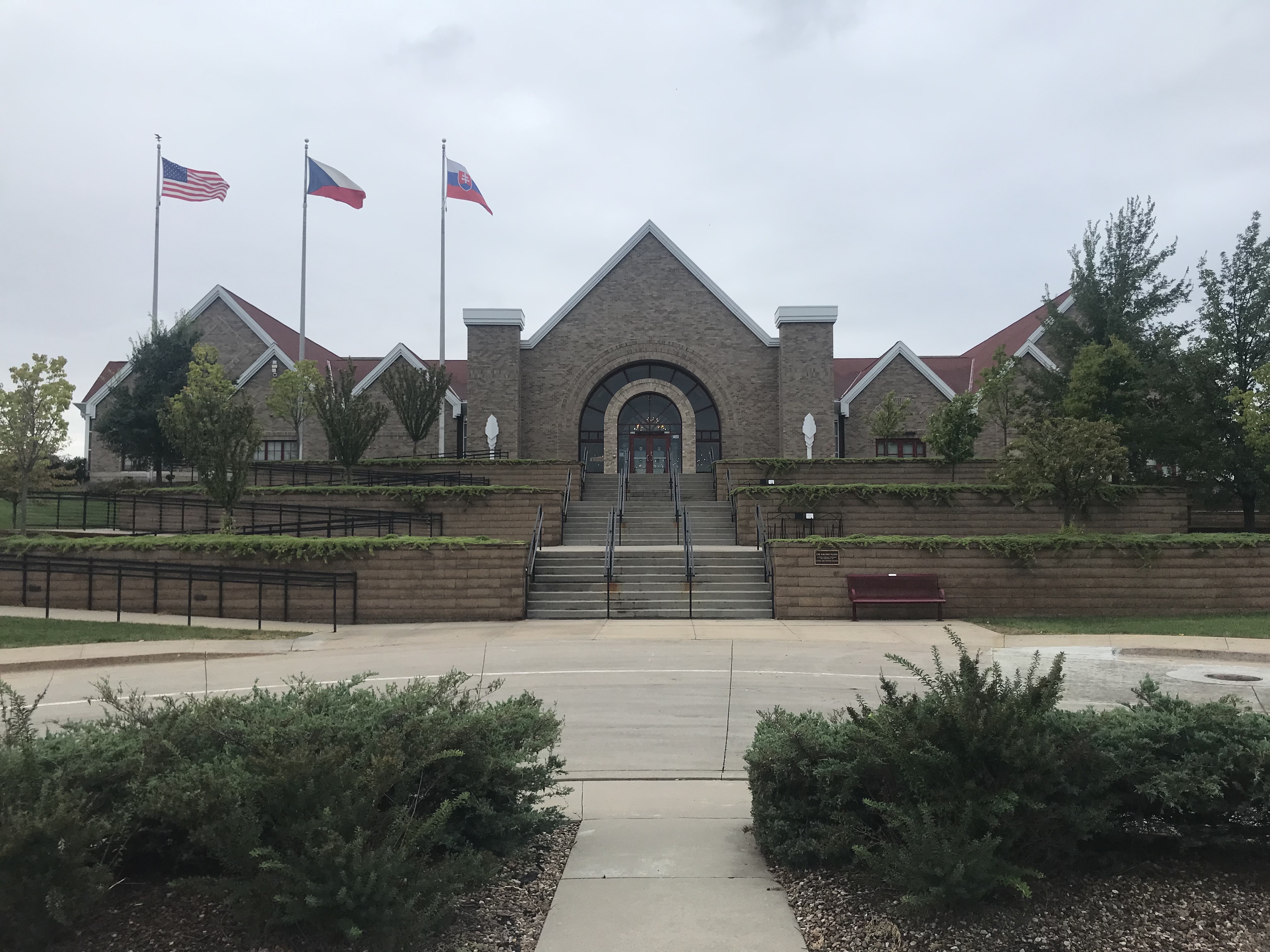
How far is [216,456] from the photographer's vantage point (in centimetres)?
2116

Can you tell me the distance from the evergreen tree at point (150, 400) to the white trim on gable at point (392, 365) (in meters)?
6.67

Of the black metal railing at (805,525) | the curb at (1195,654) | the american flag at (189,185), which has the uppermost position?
the american flag at (189,185)

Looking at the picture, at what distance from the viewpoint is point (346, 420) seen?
28.2 meters

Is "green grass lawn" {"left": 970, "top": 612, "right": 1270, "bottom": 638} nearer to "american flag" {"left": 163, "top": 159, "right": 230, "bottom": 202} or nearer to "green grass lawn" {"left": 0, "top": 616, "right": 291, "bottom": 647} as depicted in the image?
"green grass lawn" {"left": 0, "top": 616, "right": 291, "bottom": 647}

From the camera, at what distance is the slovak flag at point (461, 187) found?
37844mm

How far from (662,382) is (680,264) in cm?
472

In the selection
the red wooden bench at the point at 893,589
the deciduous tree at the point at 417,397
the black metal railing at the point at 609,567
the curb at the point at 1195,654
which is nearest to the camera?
the curb at the point at 1195,654

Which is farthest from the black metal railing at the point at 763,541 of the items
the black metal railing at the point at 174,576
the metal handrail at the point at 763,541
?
the black metal railing at the point at 174,576

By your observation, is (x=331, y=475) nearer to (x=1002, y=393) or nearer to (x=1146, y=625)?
(x=1002, y=393)

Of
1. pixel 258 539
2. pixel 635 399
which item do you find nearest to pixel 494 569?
pixel 258 539

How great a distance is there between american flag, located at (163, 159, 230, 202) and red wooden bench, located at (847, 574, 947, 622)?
31.5m

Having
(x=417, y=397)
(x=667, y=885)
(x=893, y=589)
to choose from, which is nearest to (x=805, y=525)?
(x=893, y=589)

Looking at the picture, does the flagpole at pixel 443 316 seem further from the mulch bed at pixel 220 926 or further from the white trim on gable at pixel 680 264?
the mulch bed at pixel 220 926

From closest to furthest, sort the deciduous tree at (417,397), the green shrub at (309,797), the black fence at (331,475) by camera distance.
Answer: the green shrub at (309,797)
the black fence at (331,475)
the deciduous tree at (417,397)
